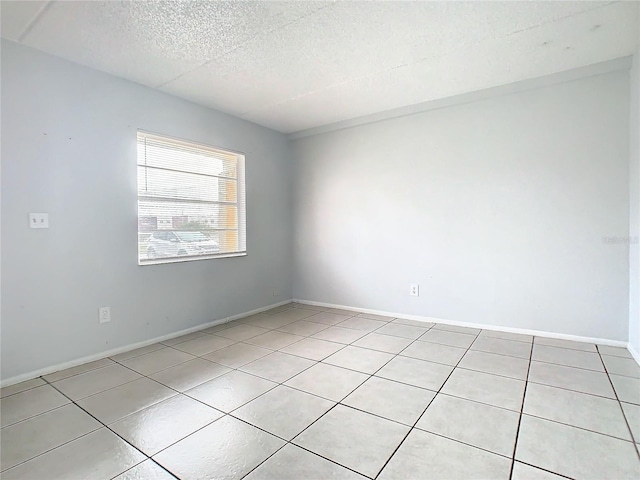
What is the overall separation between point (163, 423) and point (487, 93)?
373 cm

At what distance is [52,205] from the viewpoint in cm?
251

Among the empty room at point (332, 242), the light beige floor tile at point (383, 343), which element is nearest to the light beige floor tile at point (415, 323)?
the empty room at point (332, 242)

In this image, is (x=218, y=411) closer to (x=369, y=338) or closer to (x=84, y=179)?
(x=369, y=338)

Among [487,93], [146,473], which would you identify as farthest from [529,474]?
[487,93]

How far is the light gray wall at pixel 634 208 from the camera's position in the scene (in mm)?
2541

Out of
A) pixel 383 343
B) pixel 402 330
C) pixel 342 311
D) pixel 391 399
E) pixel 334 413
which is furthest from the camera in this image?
pixel 342 311

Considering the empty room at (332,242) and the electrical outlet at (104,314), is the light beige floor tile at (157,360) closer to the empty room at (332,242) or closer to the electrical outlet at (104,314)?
the empty room at (332,242)

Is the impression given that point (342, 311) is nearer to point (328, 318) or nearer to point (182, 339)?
point (328, 318)

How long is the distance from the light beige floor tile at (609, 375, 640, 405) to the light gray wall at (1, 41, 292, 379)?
3.44 m

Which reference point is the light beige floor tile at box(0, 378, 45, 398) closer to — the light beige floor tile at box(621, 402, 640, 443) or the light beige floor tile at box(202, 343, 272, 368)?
the light beige floor tile at box(202, 343, 272, 368)

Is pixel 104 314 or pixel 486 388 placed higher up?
pixel 104 314

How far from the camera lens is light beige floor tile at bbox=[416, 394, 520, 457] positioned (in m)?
1.62

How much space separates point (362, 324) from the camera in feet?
12.0

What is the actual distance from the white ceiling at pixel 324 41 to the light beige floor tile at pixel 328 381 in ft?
7.71
